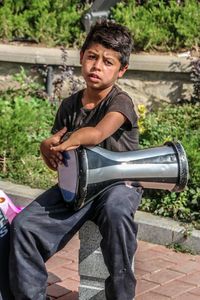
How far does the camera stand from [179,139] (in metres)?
5.79

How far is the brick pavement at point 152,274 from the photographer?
13.9 feet

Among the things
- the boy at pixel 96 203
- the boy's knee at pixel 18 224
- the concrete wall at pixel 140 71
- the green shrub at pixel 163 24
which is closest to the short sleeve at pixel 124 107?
the boy at pixel 96 203

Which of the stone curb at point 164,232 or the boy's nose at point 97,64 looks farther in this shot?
the stone curb at point 164,232

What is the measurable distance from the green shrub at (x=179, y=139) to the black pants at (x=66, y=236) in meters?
1.58

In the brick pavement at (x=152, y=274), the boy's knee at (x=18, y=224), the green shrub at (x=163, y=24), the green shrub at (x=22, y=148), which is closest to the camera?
the boy's knee at (x=18, y=224)

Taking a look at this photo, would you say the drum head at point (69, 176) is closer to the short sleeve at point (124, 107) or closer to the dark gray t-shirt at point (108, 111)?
the dark gray t-shirt at point (108, 111)

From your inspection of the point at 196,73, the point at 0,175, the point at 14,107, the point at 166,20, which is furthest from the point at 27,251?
the point at 166,20

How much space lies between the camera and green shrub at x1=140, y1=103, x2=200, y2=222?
5.14m

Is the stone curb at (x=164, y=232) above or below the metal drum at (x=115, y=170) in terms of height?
below

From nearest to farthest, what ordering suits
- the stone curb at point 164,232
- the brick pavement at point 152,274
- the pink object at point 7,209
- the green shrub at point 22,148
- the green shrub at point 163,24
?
the pink object at point 7,209
the brick pavement at point 152,274
the stone curb at point 164,232
the green shrub at point 22,148
the green shrub at point 163,24

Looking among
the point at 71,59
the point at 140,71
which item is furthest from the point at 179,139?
the point at 71,59

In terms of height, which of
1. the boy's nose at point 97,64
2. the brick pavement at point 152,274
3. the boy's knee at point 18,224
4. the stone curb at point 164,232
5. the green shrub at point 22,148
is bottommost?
the brick pavement at point 152,274

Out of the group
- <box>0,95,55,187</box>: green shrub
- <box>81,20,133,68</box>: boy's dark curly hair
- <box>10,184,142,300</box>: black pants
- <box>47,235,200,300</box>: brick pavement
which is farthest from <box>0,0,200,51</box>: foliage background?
<box>10,184,142,300</box>: black pants

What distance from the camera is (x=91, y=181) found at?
347cm
